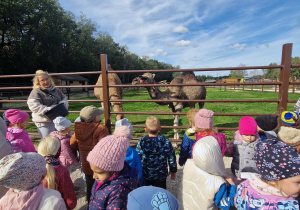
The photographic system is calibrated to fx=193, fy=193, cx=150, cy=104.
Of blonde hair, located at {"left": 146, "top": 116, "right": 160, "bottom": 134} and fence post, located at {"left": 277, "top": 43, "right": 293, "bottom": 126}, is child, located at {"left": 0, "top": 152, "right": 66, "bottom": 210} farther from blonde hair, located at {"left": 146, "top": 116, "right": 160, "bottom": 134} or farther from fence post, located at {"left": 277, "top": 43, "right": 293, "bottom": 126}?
fence post, located at {"left": 277, "top": 43, "right": 293, "bottom": 126}

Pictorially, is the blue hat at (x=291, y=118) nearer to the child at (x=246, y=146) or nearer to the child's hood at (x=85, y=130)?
the child at (x=246, y=146)

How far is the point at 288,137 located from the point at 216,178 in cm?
114

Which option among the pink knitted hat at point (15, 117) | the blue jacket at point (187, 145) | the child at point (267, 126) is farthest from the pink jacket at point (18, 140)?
the child at point (267, 126)

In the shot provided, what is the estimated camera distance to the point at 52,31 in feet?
101

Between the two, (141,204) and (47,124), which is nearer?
(141,204)

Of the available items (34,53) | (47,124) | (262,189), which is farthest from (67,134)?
(34,53)

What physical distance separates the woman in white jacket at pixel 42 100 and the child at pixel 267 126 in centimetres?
310

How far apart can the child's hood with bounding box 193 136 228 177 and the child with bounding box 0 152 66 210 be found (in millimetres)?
1093

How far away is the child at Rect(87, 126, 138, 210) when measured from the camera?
56.6 inches

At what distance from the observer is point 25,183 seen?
4.23 feet

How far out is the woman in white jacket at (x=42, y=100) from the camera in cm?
312

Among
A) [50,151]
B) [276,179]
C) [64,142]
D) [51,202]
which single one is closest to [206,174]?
[276,179]

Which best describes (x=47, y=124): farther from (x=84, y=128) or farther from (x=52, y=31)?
(x=52, y=31)

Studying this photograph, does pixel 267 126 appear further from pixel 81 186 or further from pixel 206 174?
pixel 81 186
